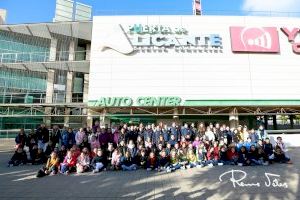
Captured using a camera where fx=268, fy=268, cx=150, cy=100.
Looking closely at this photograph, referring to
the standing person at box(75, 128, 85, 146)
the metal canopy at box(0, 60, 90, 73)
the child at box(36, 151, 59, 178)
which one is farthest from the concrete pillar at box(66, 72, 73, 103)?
the child at box(36, 151, 59, 178)

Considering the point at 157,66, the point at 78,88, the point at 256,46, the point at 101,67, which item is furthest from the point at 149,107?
the point at 256,46

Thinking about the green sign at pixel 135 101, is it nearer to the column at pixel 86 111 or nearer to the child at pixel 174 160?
the column at pixel 86 111

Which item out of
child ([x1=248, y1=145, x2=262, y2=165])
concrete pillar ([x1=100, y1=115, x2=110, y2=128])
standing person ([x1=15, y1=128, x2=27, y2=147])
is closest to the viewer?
child ([x1=248, y1=145, x2=262, y2=165])

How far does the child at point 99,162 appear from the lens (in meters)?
10.8

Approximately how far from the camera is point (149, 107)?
23.1 metres

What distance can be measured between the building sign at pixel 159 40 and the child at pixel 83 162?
45.0 feet

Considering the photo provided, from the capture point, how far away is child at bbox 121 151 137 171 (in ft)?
36.2

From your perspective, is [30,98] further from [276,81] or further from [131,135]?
[276,81]

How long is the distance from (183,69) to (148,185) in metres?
16.1

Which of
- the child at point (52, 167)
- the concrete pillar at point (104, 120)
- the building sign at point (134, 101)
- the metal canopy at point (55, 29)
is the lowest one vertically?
the child at point (52, 167)

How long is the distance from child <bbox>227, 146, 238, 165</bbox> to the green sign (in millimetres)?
10662

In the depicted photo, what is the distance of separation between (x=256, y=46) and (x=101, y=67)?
1379 centimetres

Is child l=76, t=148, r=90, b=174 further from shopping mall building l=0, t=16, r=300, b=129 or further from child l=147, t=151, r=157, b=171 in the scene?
shopping mall building l=0, t=16, r=300, b=129

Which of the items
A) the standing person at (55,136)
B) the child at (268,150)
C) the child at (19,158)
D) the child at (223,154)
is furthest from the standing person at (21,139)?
the child at (268,150)
